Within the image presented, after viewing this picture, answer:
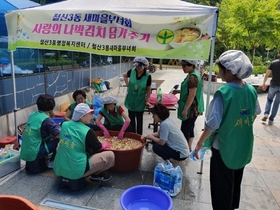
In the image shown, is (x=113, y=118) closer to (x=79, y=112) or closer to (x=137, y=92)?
(x=137, y=92)

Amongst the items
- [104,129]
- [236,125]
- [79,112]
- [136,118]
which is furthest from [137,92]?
[236,125]

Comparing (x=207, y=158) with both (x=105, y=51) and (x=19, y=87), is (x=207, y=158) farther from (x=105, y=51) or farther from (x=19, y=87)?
(x=19, y=87)

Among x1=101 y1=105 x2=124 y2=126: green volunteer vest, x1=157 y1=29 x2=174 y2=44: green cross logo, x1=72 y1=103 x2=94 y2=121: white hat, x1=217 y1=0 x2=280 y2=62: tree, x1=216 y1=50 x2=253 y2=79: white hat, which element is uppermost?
x1=217 y1=0 x2=280 y2=62: tree

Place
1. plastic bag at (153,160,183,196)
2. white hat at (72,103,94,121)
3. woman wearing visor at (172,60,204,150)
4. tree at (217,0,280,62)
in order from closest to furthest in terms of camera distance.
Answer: white hat at (72,103,94,121)
plastic bag at (153,160,183,196)
woman wearing visor at (172,60,204,150)
tree at (217,0,280,62)

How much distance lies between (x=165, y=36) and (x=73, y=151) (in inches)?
68.2

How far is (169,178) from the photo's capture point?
2.76m

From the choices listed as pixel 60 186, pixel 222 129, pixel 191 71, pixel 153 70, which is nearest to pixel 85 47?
pixel 191 71

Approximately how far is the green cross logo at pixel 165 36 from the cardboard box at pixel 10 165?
2.45 meters

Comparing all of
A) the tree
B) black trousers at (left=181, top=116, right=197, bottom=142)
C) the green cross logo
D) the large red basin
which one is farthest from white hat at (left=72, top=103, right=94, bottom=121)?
the tree

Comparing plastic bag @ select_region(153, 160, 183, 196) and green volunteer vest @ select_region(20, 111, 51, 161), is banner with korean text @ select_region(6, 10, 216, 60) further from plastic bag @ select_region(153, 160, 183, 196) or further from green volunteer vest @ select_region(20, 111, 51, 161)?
plastic bag @ select_region(153, 160, 183, 196)

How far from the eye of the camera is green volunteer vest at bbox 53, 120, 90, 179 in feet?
8.57

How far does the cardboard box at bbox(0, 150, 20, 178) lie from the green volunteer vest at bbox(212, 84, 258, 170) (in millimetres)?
2676

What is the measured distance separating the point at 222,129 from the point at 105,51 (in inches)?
70.2

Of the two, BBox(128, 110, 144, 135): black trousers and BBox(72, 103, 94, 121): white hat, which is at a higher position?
BBox(72, 103, 94, 121): white hat
